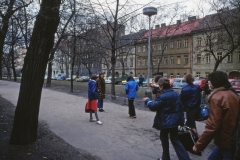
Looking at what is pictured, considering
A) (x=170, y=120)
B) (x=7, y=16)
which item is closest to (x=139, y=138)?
(x=170, y=120)

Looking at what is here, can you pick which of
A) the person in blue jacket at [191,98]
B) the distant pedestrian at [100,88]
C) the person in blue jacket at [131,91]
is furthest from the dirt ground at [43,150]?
the distant pedestrian at [100,88]

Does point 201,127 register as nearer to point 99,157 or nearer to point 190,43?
point 99,157

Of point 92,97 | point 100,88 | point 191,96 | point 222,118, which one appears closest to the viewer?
point 222,118

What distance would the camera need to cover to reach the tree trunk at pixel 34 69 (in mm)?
5449

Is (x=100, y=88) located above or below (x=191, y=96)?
below

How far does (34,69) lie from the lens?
547cm

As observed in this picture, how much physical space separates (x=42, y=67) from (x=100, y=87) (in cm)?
547

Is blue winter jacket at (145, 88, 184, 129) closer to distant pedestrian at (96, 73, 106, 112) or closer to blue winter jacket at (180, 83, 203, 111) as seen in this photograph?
blue winter jacket at (180, 83, 203, 111)

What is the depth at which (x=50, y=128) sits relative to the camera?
25.0 feet

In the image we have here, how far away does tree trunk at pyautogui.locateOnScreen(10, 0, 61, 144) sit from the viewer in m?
5.45

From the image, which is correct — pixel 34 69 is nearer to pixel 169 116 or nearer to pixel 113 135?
pixel 113 135

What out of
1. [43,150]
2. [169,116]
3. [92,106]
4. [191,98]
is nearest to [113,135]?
[92,106]

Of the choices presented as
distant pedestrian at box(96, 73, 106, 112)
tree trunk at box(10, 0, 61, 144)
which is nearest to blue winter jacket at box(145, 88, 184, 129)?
tree trunk at box(10, 0, 61, 144)

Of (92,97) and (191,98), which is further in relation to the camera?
(92,97)
